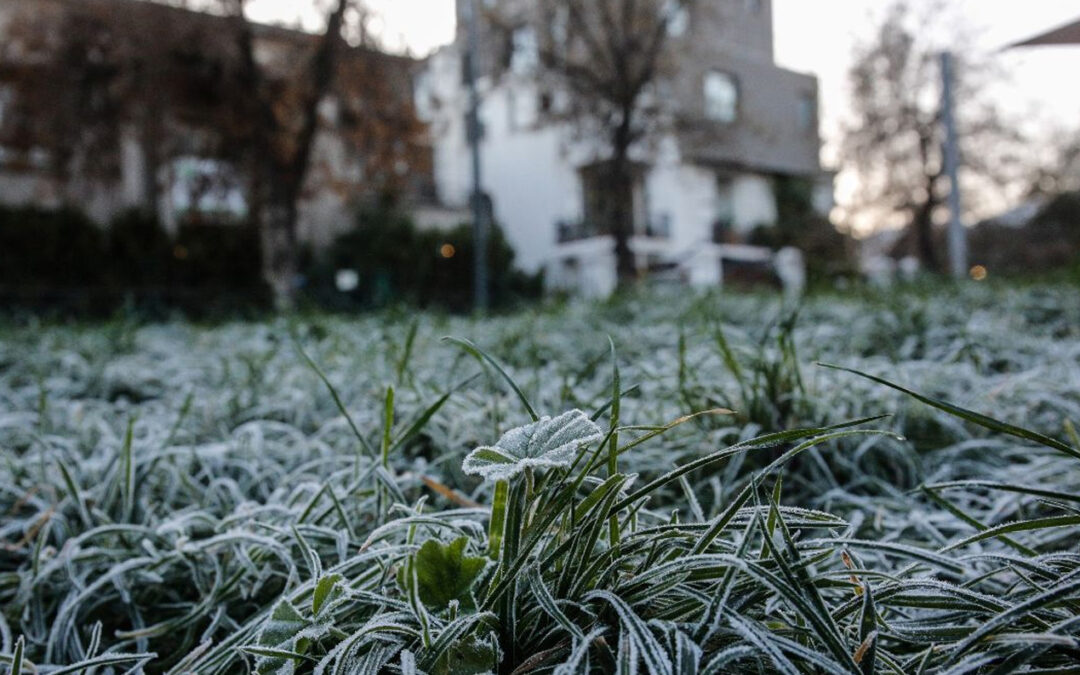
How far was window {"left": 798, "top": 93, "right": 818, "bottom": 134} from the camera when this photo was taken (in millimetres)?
28969

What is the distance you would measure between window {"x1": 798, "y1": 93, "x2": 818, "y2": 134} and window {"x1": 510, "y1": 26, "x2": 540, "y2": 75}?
16510 mm

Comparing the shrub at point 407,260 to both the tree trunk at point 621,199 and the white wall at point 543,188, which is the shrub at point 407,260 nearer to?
the white wall at point 543,188

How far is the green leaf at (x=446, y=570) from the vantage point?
2.51ft

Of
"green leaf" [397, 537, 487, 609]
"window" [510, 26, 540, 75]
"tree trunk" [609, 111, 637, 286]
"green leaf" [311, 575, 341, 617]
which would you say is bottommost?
"green leaf" [311, 575, 341, 617]

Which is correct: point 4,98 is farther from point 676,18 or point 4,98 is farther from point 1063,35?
point 1063,35

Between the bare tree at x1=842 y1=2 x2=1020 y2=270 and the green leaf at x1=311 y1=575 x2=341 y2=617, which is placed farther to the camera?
the bare tree at x1=842 y1=2 x2=1020 y2=270

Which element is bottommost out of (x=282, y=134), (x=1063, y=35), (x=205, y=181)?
(x=1063, y=35)

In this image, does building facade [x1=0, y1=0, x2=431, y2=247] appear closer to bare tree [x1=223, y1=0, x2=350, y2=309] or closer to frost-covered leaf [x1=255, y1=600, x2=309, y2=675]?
bare tree [x1=223, y1=0, x2=350, y2=309]

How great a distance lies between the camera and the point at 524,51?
1458 centimetres

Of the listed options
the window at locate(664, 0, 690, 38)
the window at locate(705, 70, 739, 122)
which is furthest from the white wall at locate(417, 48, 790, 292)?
the window at locate(664, 0, 690, 38)

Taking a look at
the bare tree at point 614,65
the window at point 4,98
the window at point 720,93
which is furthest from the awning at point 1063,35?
the window at point 720,93

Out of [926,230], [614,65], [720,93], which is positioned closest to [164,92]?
[614,65]

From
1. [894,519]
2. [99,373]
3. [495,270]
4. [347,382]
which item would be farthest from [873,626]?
[495,270]

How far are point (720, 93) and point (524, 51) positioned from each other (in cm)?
1325
